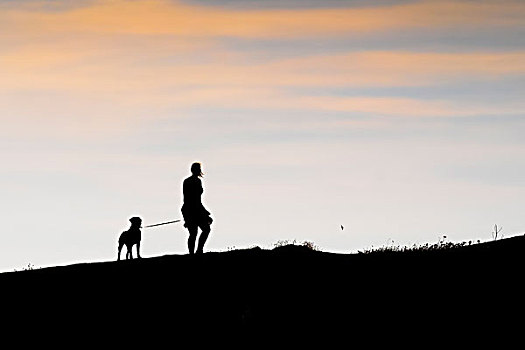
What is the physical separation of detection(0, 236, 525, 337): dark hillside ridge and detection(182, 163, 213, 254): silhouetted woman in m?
0.75

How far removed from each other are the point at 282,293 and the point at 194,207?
119 inches

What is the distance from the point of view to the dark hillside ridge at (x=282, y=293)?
82.6 ft

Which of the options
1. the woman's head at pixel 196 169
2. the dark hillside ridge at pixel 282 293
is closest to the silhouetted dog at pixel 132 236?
the dark hillside ridge at pixel 282 293

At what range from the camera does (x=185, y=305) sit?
85.5ft

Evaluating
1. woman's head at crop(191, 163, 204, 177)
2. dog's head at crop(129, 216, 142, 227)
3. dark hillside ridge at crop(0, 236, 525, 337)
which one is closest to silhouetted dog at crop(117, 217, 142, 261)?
Answer: dog's head at crop(129, 216, 142, 227)

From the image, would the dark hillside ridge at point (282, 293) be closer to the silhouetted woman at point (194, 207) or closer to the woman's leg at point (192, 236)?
the woman's leg at point (192, 236)

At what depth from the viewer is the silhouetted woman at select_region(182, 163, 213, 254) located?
27750 mm

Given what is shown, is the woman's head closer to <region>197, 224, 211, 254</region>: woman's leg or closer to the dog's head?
<region>197, 224, 211, 254</region>: woman's leg

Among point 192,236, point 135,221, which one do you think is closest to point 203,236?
point 192,236

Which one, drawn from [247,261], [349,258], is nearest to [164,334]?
[247,261]

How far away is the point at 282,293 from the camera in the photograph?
85.7 feet

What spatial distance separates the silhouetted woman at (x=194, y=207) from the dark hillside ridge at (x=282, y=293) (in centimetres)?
75

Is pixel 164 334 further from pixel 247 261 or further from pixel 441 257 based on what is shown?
pixel 441 257

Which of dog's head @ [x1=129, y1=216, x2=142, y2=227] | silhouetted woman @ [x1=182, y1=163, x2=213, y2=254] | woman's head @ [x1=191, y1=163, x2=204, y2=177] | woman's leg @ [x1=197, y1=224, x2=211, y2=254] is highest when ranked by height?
dog's head @ [x1=129, y1=216, x2=142, y2=227]
